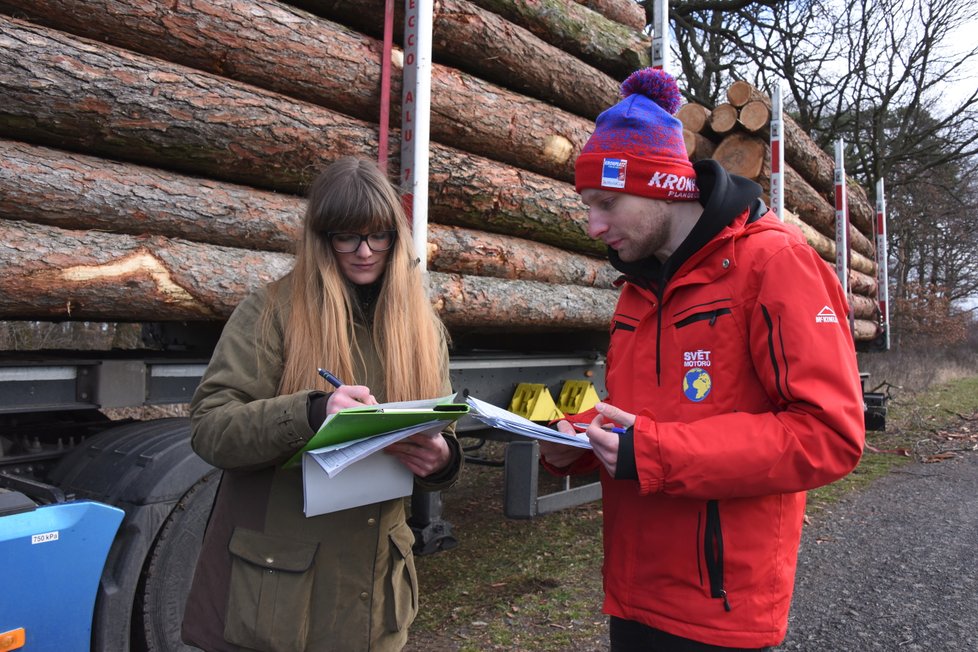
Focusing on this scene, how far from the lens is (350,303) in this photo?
1.95 m

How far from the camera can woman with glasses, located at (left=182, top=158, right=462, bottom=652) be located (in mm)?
1707

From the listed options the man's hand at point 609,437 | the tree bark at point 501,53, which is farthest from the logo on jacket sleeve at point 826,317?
the tree bark at point 501,53

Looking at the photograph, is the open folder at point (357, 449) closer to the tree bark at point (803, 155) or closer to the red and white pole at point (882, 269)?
the tree bark at point (803, 155)

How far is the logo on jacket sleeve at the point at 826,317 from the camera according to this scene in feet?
4.98

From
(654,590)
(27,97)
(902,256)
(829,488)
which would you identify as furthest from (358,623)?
(902,256)

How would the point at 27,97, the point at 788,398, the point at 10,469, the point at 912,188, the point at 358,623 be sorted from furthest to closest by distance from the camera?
1. the point at 912,188
2. the point at 10,469
3. the point at 27,97
4. the point at 358,623
5. the point at 788,398

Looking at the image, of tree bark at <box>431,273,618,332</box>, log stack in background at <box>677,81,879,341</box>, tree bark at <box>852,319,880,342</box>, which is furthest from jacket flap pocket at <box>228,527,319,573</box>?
tree bark at <box>852,319,880,342</box>

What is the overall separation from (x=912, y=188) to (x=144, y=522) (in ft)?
86.5

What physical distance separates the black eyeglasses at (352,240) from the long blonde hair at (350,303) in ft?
0.05

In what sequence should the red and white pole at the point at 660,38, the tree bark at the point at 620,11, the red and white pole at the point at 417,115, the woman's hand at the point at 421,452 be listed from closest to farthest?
1. the woman's hand at the point at 421,452
2. the red and white pole at the point at 417,115
3. the red and white pole at the point at 660,38
4. the tree bark at the point at 620,11

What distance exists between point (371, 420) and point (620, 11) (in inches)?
191

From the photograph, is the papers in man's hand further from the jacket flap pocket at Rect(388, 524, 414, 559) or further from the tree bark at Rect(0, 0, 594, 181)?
the tree bark at Rect(0, 0, 594, 181)

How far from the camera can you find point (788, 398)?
150cm

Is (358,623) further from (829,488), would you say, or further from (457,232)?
(829,488)
